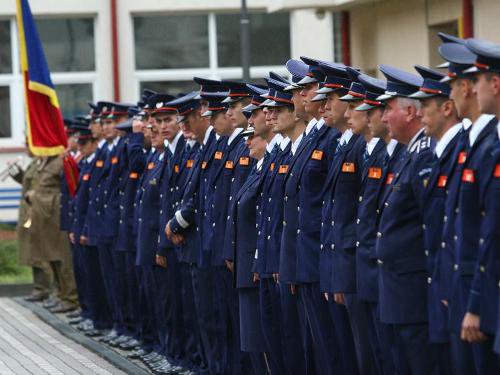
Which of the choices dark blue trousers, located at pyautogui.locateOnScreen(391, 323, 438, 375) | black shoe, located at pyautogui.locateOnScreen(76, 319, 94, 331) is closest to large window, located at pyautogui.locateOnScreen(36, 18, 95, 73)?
black shoe, located at pyautogui.locateOnScreen(76, 319, 94, 331)

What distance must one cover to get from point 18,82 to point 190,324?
15.8 meters

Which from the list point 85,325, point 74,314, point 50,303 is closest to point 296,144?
point 85,325

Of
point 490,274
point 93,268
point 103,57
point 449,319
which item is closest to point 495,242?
point 490,274

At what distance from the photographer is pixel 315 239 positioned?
877 cm

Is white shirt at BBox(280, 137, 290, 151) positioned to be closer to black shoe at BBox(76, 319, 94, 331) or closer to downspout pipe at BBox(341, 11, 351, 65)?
black shoe at BBox(76, 319, 94, 331)

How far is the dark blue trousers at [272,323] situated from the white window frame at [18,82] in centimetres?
1787

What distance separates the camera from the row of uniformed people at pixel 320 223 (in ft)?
21.9

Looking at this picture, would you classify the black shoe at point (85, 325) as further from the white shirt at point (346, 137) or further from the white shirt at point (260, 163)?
the white shirt at point (346, 137)

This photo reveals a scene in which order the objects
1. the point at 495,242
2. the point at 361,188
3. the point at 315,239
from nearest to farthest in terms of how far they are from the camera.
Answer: the point at 495,242 → the point at 361,188 → the point at 315,239

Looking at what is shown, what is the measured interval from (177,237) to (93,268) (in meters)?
4.36

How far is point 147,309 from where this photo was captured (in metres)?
13.5

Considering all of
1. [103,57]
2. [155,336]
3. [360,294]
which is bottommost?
[155,336]

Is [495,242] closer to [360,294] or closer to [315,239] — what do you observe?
[360,294]

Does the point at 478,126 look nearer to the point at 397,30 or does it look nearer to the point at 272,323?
the point at 272,323
